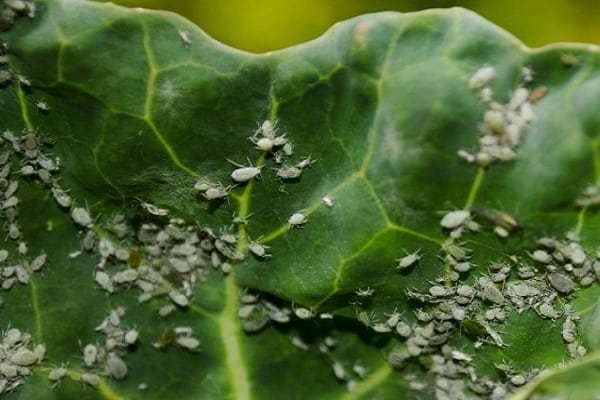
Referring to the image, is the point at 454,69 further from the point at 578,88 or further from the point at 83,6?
the point at 83,6

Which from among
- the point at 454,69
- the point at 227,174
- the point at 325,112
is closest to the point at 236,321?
the point at 227,174

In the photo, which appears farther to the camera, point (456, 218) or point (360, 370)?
point (360, 370)

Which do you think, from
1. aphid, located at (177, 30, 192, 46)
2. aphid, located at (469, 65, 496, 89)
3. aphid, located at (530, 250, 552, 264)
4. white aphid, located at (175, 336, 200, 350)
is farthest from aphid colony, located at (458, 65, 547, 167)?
white aphid, located at (175, 336, 200, 350)

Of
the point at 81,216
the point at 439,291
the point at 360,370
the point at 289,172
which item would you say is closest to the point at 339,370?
the point at 360,370

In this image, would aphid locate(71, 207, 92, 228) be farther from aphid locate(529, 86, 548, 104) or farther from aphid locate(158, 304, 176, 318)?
aphid locate(529, 86, 548, 104)

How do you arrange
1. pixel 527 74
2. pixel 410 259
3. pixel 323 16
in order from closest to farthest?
pixel 527 74 → pixel 410 259 → pixel 323 16

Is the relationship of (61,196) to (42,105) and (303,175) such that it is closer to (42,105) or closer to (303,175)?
(42,105)

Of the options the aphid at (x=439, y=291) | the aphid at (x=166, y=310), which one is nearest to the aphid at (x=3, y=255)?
the aphid at (x=166, y=310)
